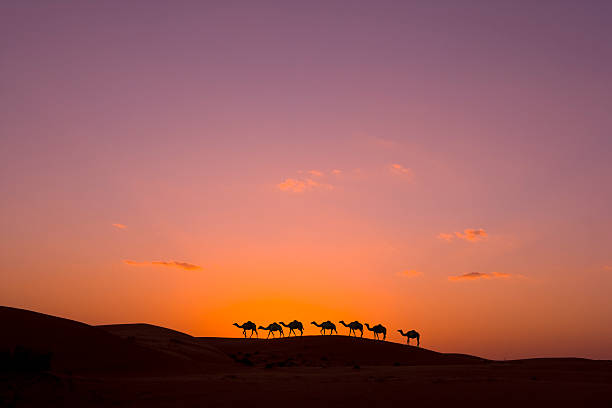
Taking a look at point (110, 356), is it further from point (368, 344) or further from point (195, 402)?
point (368, 344)

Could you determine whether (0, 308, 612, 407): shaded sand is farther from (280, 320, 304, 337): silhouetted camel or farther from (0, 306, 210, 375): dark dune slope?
(280, 320, 304, 337): silhouetted camel

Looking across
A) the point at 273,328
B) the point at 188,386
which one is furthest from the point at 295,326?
the point at 188,386

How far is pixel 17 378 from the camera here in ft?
36.6

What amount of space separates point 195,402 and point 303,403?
248cm

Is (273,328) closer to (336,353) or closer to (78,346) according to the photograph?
(336,353)

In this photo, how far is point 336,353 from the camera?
118ft

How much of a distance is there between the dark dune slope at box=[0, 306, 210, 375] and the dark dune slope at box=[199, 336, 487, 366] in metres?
11.4

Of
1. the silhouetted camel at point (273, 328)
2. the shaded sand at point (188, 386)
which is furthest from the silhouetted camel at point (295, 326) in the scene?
the shaded sand at point (188, 386)

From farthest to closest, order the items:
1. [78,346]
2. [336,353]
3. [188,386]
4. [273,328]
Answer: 1. [273,328]
2. [336,353]
3. [78,346]
4. [188,386]

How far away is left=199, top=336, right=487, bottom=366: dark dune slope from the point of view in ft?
107

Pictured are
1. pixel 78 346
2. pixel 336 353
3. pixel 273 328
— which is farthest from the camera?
pixel 273 328

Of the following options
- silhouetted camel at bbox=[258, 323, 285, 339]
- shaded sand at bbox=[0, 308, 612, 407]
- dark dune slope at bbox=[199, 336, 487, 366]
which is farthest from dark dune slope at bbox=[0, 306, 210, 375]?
silhouetted camel at bbox=[258, 323, 285, 339]

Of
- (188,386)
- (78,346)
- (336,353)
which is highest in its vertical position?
(78,346)

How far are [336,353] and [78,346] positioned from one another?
2101 cm
